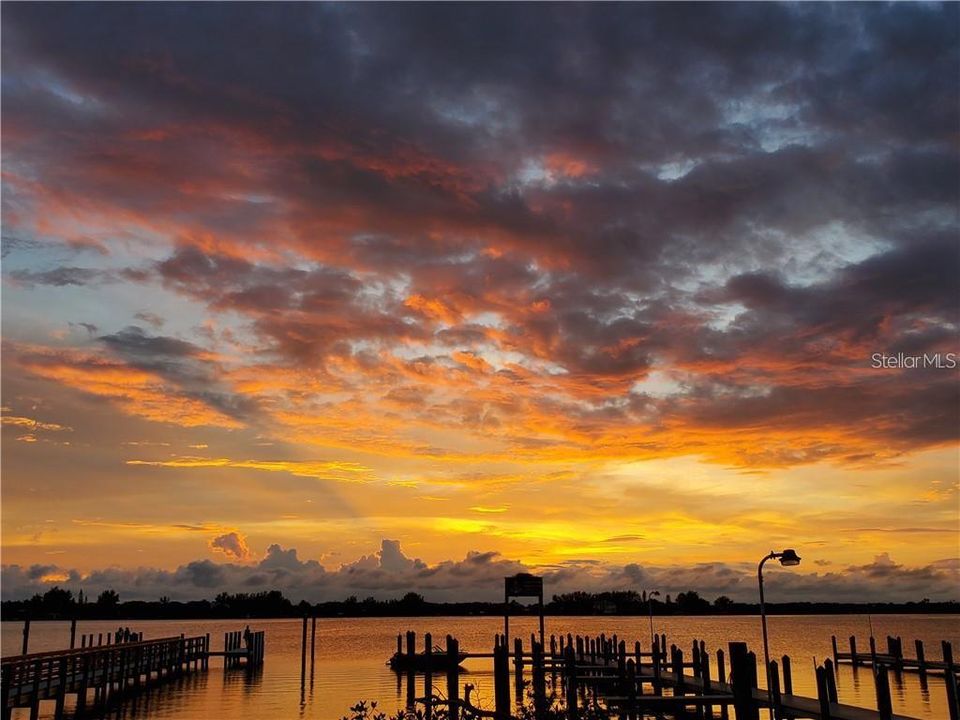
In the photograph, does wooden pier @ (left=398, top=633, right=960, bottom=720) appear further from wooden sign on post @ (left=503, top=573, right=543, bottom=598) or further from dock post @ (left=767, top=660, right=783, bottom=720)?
wooden sign on post @ (left=503, top=573, right=543, bottom=598)

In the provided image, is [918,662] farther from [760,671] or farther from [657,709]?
[657,709]

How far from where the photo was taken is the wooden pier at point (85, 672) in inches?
1422

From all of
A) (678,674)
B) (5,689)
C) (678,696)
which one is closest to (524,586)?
(678,674)

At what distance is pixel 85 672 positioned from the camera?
144 ft

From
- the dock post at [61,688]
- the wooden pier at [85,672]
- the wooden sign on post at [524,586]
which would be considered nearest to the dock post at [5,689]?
the wooden pier at [85,672]

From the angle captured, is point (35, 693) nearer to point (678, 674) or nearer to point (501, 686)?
point (501, 686)

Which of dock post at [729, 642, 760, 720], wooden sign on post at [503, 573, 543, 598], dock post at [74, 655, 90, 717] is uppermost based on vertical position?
wooden sign on post at [503, 573, 543, 598]

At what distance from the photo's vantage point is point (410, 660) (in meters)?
54.4

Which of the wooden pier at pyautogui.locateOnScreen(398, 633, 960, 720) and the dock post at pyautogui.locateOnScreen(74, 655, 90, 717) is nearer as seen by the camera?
the wooden pier at pyautogui.locateOnScreen(398, 633, 960, 720)

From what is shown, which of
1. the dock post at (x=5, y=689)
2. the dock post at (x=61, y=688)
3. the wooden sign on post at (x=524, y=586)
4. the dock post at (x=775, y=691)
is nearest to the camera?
the dock post at (x=775, y=691)

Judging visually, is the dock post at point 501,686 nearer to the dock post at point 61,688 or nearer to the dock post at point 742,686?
the dock post at point 742,686

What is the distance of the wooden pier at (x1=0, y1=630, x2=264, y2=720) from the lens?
1422 inches

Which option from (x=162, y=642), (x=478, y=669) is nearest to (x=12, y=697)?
(x=162, y=642)

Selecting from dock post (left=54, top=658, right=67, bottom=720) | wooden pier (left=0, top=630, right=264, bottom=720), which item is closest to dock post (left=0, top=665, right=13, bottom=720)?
wooden pier (left=0, top=630, right=264, bottom=720)
